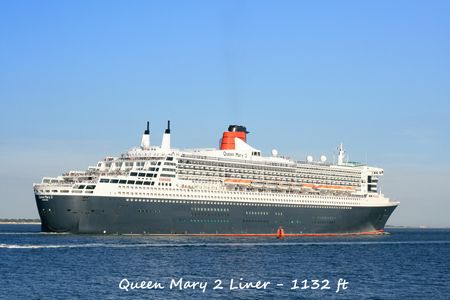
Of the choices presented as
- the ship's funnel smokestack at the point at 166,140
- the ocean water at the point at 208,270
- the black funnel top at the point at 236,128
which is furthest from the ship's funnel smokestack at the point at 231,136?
the ocean water at the point at 208,270

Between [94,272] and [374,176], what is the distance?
75283 mm

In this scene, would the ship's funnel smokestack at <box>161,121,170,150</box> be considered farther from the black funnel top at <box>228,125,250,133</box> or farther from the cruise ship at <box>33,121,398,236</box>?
the black funnel top at <box>228,125,250,133</box>

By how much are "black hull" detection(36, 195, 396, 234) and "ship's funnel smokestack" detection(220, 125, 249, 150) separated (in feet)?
38.7

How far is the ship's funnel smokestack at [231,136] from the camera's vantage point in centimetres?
10588

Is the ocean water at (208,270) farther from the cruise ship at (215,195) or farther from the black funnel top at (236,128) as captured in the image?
the black funnel top at (236,128)

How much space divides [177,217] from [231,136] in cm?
2115

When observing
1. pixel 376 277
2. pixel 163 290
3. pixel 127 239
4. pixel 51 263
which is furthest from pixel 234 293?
pixel 127 239

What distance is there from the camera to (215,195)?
9294cm

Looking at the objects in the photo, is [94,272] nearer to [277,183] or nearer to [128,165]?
[128,165]

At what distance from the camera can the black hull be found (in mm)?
83562

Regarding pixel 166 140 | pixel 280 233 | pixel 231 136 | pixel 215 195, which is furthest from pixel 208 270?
pixel 231 136

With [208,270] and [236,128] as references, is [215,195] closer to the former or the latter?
[236,128]

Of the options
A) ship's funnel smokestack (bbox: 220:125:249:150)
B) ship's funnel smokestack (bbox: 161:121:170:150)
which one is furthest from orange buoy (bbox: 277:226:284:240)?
ship's funnel smokestack (bbox: 161:121:170:150)

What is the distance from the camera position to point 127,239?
79750mm
